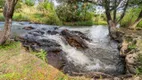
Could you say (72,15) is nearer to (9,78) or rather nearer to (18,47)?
(18,47)

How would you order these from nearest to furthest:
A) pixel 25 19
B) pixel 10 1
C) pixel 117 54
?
1. pixel 10 1
2. pixel 117 54
3. pixel 25 19

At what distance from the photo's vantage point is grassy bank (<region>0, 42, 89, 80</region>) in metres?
4.94

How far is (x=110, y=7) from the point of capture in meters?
16.1

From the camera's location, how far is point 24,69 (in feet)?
17.6

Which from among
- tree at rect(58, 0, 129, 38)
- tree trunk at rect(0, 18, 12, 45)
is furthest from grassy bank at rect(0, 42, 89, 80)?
tree at rect(58, 0, 129, 38)

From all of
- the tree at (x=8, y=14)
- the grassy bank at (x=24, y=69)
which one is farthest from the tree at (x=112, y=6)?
the grassy bank at (x=24, y=69)

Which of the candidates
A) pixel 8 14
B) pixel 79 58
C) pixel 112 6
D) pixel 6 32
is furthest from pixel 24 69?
pixel 112 6

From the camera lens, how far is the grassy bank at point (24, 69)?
4937 mm

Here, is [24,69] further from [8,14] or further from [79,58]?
[79,58]

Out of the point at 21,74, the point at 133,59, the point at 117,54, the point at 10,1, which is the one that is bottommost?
the point at 117,54

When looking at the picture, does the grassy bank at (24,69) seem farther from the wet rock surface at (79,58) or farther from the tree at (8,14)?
the wet rock surface at (79,58)

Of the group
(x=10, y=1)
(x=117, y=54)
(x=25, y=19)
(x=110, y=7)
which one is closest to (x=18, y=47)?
(x=10, y=1)

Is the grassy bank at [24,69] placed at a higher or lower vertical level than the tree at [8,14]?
lower

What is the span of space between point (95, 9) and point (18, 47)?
440 inches
